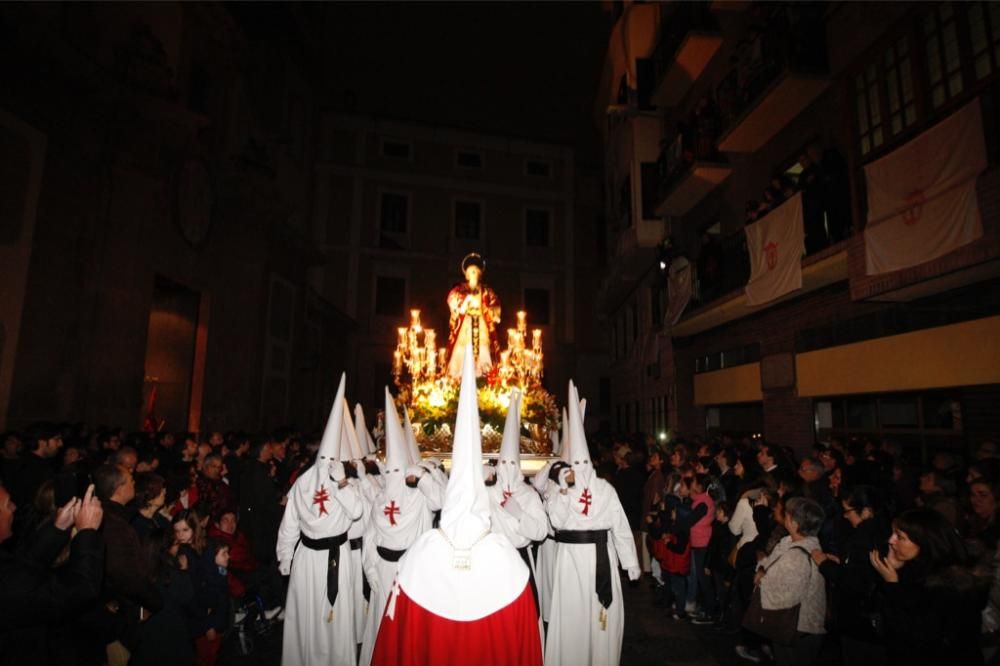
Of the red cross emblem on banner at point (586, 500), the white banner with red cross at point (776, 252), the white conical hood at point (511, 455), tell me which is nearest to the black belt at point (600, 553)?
the red cross emblem on banner at point (586, 500)

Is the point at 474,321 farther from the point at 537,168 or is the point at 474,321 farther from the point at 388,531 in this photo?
the point at 537,168

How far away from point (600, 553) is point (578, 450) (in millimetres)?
930

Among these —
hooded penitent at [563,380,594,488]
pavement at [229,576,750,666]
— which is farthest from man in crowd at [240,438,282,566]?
hooded penitent at [563,380,594,488]

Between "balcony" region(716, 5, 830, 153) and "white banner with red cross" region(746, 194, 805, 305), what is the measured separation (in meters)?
2.18

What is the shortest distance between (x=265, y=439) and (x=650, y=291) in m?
14.3

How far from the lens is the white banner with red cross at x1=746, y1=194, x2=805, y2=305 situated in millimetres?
9422

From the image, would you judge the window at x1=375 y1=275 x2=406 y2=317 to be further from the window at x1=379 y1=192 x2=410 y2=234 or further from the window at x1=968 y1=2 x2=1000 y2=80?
the window at x1=968 y1=2 x2=1000 y2=80

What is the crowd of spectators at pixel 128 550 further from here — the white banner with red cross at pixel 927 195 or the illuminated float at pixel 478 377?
the white banner with red cross at pixel 927 195

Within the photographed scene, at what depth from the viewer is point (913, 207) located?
7188mm

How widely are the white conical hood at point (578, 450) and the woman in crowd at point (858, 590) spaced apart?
6.13 feet

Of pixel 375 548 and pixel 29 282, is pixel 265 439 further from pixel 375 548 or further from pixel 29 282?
pixel 29 282

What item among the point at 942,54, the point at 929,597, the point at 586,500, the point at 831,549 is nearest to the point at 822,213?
the point at 942,54

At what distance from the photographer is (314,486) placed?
5430 mm

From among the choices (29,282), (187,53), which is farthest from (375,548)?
(187,53)
